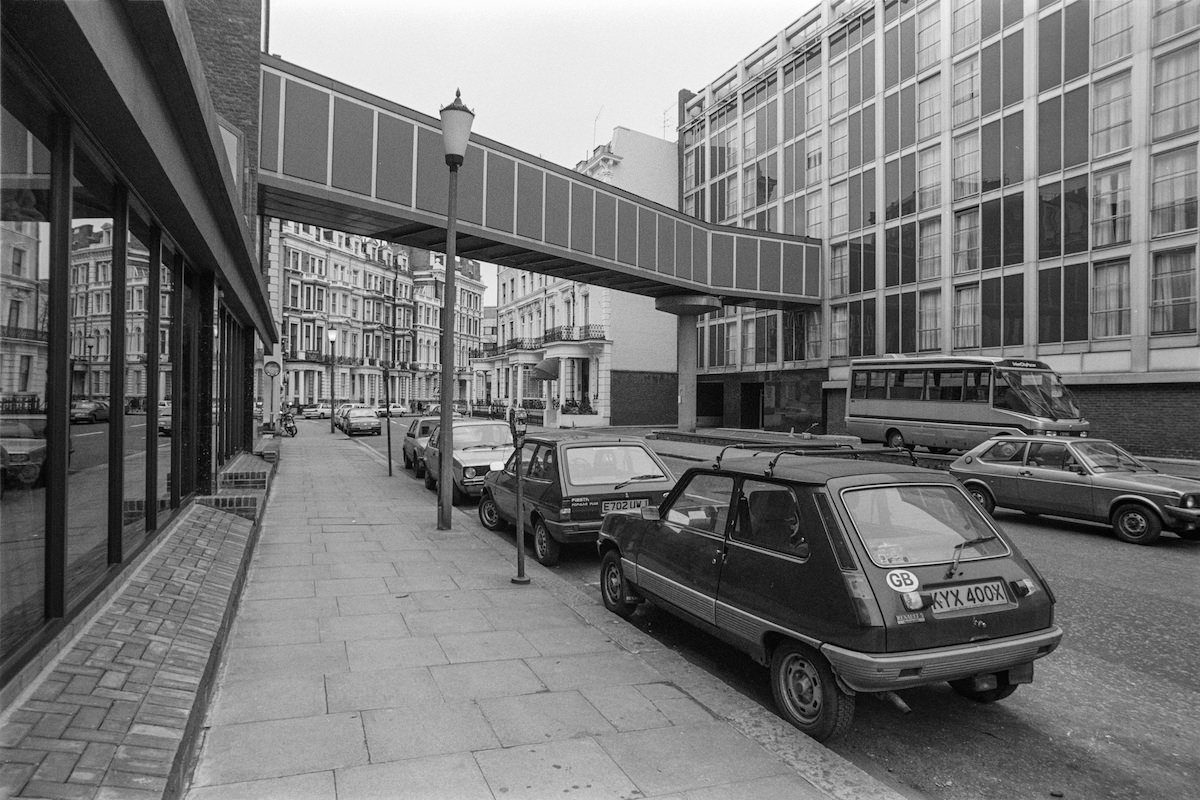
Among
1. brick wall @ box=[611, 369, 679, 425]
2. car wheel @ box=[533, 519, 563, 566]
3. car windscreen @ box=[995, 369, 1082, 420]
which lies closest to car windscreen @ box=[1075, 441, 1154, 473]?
car wheel @ box=[533, 519, 563, 566]

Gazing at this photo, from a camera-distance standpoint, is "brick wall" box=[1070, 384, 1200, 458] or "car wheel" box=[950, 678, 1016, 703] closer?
"car wheel" box=[950, 678, 1016, 703]

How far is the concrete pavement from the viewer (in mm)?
3434

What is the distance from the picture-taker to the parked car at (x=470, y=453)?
13.1 meters

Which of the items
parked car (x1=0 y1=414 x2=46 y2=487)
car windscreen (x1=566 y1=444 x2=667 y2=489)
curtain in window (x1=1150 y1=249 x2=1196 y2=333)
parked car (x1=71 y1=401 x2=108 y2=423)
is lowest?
car windscreen (x1=566 y1=444 x2=667 y2=489)

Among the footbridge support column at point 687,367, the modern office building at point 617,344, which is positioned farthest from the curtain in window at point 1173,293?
the modern office building at point 617,344

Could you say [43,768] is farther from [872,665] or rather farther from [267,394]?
[267,394]

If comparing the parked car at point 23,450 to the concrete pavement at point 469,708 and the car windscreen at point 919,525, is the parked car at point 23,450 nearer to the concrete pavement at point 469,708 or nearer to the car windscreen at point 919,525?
the concrete pavement at point 469,708

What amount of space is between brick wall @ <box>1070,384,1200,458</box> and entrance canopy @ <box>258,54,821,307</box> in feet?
49.9

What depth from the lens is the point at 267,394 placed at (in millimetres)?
37375

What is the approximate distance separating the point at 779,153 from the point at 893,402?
22506mm

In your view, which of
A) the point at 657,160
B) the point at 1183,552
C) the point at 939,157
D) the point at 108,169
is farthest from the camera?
the point at 657,160

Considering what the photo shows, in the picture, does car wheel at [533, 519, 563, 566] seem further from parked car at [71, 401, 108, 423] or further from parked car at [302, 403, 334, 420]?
parked car at [302, 403, 334, 420]

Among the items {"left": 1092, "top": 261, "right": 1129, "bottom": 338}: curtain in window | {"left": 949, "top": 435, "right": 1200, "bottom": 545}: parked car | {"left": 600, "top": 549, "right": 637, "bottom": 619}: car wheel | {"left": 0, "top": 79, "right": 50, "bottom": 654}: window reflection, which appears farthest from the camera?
{"left": 1092, "top": 261, "right": 1129, "bottom": 338}: curtain in window

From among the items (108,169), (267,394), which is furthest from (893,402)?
(267,394)
